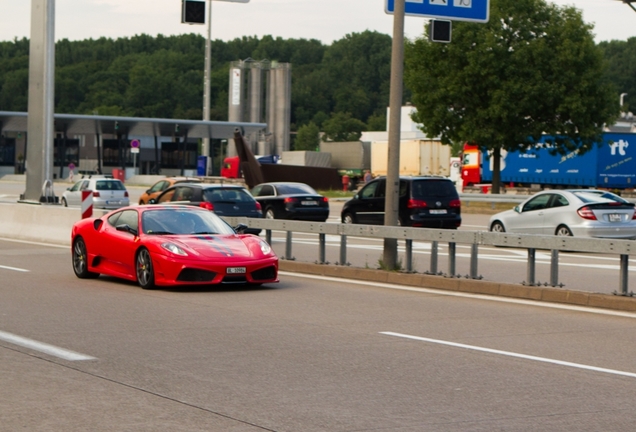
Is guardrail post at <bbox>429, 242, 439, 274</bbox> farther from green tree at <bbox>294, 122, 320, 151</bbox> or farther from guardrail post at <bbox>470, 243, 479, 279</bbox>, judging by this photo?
green tree at <bbox>294, 122, 320, 151</bbox>

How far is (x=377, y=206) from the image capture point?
95.1ft

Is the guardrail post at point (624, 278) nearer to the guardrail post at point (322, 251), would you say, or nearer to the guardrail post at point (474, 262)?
the guardrail post at point (474, 262)

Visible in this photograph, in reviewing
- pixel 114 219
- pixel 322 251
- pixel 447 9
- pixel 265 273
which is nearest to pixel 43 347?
pixel 265 273

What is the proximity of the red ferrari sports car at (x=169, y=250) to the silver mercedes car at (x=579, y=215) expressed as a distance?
10.7 metres

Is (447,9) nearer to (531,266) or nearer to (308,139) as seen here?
(531,266)

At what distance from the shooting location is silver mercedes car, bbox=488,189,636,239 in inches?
944

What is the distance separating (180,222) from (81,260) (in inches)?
79.1

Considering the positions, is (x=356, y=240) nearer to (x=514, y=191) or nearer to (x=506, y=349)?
(x=506, y=349)

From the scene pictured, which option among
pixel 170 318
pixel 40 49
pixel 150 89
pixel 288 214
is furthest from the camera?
pixel 150 89

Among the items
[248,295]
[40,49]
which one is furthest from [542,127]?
[248,295]

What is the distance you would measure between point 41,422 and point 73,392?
0.98m

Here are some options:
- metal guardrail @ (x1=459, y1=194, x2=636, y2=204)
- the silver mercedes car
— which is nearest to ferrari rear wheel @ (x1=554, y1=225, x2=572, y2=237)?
the silver mercedes car

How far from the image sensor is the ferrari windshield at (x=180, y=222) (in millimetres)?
15523

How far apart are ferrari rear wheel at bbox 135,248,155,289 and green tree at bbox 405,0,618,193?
34110 millimetres
